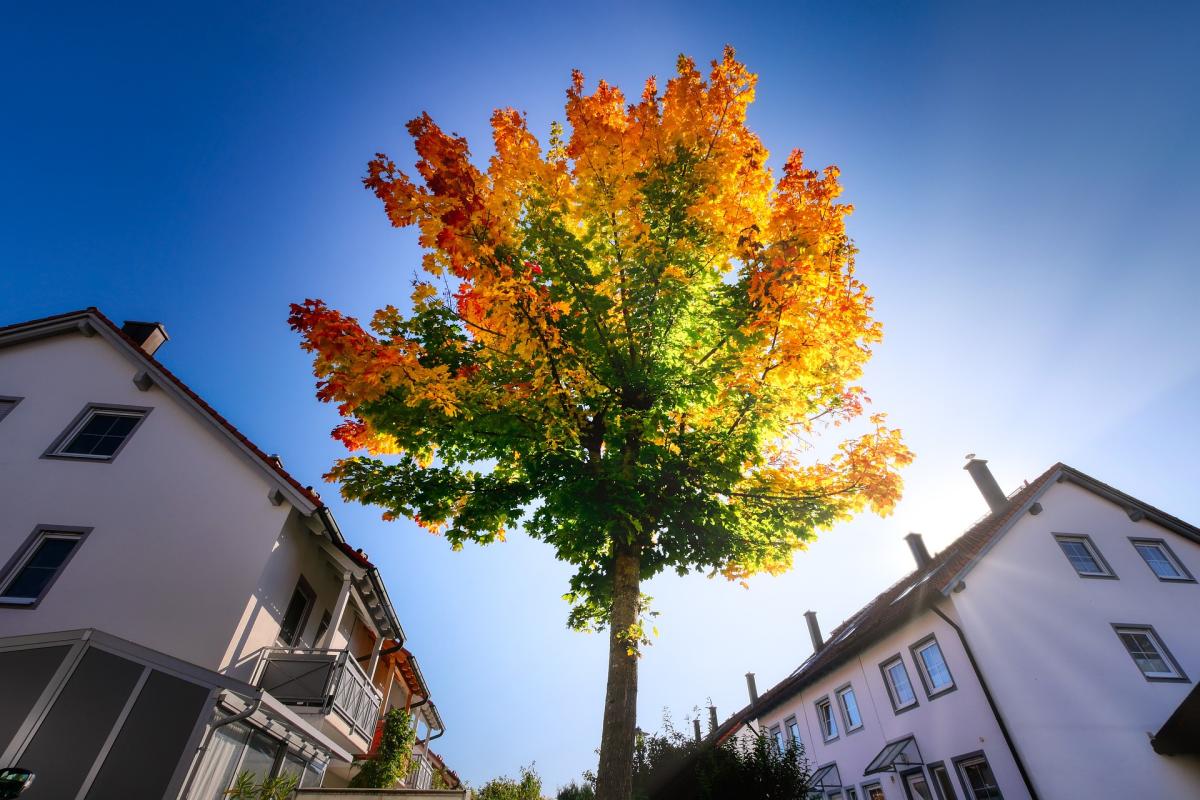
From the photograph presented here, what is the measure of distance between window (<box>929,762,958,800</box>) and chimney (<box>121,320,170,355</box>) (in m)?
26.1

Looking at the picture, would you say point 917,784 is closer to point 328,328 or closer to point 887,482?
point 887,482

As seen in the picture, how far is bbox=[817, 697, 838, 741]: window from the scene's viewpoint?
21.4m

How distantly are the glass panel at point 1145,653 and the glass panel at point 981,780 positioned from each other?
5278mm

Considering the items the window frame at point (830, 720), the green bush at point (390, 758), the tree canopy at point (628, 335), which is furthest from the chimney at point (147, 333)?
the window frame at point (830, 720)

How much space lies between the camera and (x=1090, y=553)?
17.4m

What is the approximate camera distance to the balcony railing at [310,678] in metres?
11.1

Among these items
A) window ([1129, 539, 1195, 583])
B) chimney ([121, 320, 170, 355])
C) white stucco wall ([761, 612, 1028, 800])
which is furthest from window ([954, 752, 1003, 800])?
chimney ([121, 320, 170, 355])

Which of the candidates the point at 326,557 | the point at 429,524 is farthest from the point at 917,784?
the point at 326,557

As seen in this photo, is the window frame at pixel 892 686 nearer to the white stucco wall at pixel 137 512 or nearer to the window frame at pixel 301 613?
the window frame at pixel 301 613

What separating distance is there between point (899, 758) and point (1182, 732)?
6.69 meters

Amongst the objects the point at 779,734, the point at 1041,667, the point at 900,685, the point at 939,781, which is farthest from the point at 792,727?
the point at 1041,667

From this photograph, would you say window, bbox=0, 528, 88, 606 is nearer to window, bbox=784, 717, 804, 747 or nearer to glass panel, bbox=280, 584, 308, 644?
glass panel, bbox=280, 584, 308, 644

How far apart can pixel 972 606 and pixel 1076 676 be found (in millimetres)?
2647

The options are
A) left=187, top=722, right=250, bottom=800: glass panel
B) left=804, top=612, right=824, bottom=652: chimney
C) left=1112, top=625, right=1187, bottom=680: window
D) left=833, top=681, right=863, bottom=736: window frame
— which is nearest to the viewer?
left=187, top=722, right=250, bottom=800: glass panel
